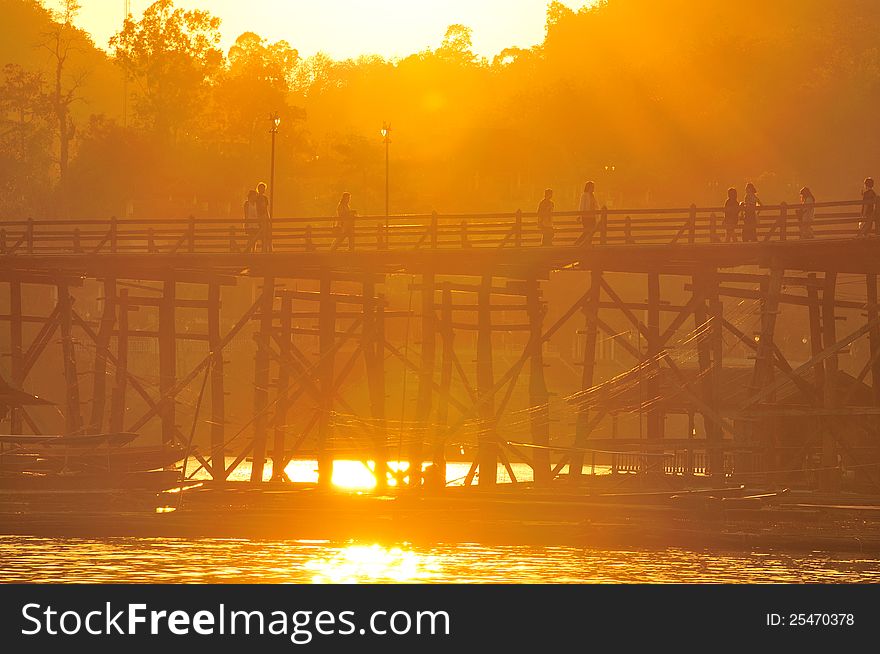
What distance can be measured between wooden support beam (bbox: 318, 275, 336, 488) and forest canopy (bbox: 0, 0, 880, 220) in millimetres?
41394

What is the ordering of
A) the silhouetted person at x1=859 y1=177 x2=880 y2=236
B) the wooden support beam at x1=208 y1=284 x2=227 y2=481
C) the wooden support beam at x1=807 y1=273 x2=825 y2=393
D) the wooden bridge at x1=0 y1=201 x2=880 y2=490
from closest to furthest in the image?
the silhouetted person at x1=859 y1=177 x2=880 y2=236, the wooden bridge at x1=0 y1=201 x2=880 y2=490, the wooden support beam at x1=807 y1=273 x2=825 y2=393, the wooden support beam at x1=208 y1=284 x2=227 y2=481

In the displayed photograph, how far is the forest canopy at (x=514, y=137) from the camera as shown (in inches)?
3100

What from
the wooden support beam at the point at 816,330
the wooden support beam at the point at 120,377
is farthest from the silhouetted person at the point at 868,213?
the wooden support beam at the point at 120,377

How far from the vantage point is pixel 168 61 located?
3445 inches

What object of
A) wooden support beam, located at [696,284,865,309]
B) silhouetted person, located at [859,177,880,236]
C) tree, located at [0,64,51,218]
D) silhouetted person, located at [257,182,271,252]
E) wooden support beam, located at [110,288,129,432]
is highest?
tree, located at [0,64,51,218]

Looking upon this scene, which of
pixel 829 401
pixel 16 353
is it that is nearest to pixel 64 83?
A: pixel 16 353

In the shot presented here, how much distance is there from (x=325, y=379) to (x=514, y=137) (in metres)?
49.2

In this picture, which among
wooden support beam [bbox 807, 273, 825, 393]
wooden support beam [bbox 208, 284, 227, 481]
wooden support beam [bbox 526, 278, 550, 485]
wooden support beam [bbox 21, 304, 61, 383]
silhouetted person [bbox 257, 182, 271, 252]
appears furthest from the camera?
wooden support beam [bbox 21, 304, 61, 383]

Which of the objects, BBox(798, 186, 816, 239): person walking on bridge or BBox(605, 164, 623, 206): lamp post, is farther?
BBox(605, 164, 623, 206): lamp post

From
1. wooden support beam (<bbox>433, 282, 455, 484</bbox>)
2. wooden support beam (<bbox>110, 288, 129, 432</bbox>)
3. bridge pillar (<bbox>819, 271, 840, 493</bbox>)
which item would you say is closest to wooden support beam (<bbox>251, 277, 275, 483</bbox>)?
wooden support beam (<bbox>110, 288, 129, 432</bbox>)

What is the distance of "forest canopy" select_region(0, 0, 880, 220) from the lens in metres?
78.8

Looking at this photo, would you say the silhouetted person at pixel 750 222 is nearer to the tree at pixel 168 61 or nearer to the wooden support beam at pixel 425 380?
the wooden support beam at pixel 425 380

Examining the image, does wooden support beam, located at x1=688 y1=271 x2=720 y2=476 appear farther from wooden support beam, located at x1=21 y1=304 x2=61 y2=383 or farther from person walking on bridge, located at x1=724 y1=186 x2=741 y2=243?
wooden support beam, located at x1=21 y1=304 x2=61 y2=383

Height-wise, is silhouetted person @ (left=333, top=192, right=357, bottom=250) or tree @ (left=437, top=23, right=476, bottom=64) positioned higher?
tree @ (left=437, top=23, right=476, bottom=64)
